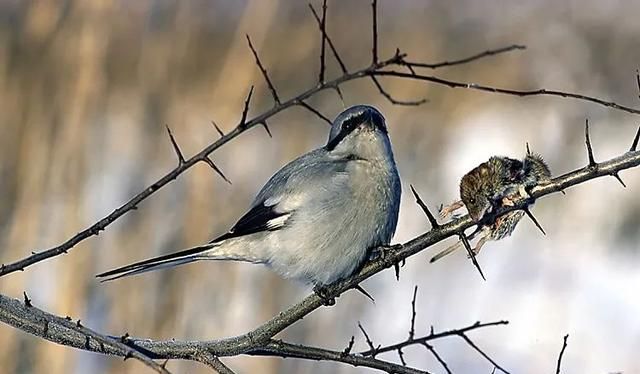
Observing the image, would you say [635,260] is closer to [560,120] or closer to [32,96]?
[560,120]

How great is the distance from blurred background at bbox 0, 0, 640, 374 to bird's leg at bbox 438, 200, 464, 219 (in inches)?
46.8

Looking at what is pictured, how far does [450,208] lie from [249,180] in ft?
6.66

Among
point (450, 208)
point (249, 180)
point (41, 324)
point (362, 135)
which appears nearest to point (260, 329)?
point (41, 324)

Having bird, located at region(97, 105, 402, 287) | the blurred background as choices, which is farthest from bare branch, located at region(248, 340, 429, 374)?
the blurred background

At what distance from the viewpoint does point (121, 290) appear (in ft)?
9.29

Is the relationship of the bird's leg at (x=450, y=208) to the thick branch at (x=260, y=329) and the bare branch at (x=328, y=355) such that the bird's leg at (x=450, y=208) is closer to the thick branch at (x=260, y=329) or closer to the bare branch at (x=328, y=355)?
the thick branch at (x=260, y=329)

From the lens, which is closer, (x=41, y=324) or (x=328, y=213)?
(x=41, y=324)

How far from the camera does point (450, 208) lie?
5.49 ft

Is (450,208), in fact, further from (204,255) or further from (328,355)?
(204,255)

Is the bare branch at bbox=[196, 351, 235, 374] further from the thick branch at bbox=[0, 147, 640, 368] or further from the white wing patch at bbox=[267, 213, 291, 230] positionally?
the white wing patch at bbox=[267, 213, 291, 230]

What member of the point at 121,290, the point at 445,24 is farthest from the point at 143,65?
the point at 445,24

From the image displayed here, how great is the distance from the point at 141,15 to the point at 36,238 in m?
0.82

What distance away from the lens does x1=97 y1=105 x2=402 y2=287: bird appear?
→ 196cm

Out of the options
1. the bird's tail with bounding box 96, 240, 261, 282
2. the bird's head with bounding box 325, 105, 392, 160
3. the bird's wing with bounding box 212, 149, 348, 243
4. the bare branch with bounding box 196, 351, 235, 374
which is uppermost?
the bird's head with bounding box 325, 105, 392, 160
